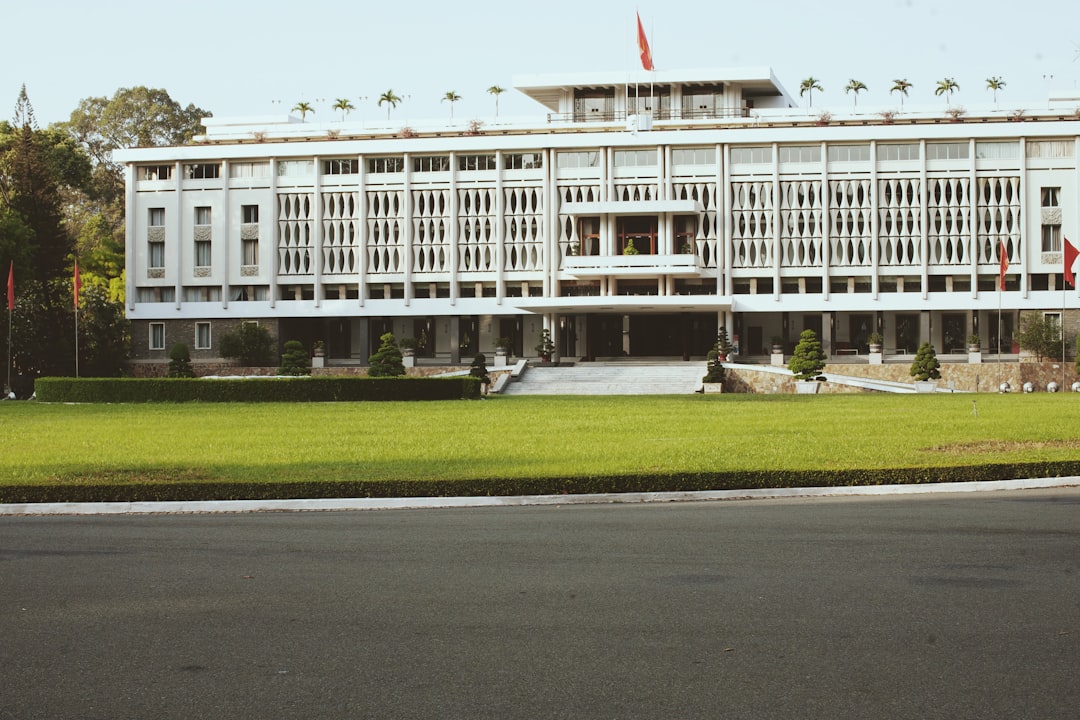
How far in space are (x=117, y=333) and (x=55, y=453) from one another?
53.4 metres

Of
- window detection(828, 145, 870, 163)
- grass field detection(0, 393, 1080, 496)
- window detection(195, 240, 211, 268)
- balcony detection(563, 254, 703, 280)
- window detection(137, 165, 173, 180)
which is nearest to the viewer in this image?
grass field detection(0, 393, 1080, 496)

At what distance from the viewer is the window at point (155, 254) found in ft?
250

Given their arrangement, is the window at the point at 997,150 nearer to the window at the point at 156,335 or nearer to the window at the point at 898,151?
the window at the point at 898,151

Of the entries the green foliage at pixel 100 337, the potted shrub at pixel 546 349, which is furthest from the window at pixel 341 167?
the potted shrub at pixel 546 349

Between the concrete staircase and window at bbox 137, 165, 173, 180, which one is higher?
window at bbox 137, 165, 173, 180

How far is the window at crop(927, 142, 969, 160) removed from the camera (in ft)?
229

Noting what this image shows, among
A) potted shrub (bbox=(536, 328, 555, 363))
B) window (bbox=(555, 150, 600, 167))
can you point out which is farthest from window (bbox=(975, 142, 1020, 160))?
potted shrub (bbox=(536, 328, 555, 363))

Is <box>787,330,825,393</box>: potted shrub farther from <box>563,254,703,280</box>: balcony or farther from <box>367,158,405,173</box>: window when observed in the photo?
<box>367,158,405,173</box>: window

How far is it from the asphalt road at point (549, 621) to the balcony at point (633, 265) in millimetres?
56963

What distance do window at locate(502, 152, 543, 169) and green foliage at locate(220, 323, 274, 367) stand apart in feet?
55.7

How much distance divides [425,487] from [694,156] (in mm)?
57880

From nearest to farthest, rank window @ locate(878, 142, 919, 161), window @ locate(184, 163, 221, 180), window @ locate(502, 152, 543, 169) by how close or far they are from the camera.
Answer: window @ locate(878, 142, 919, 161)
window @ locate(502, 152, 543, 169)
window @ locate(184, 163, 221, 180)

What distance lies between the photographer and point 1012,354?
225ft

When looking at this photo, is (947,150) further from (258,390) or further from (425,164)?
(258,390)
